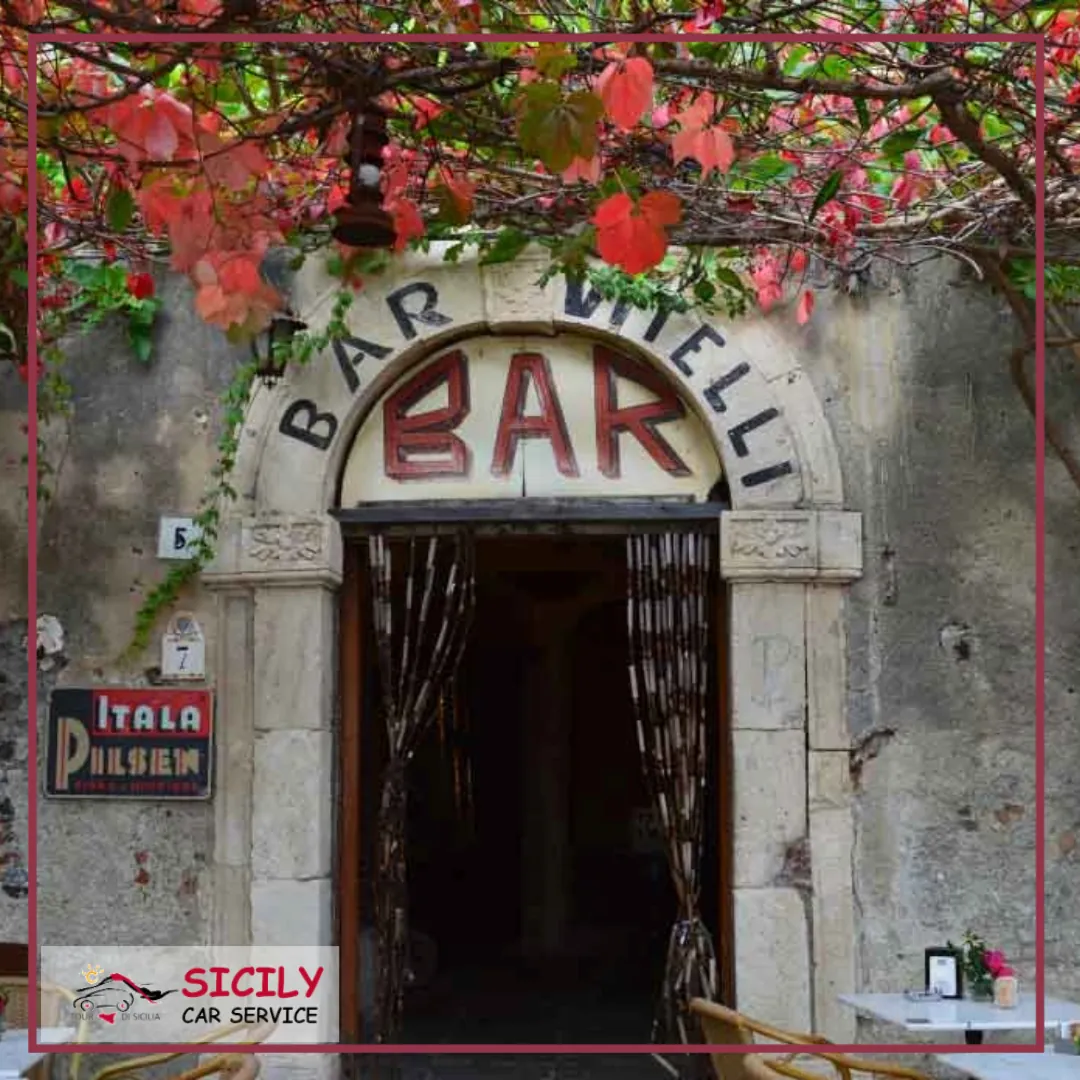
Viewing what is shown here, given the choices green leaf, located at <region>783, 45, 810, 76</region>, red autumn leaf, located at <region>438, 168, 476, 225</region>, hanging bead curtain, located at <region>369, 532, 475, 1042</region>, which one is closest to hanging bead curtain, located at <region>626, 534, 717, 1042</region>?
hanging bead curtain, located at <region>369, 532, 475, 1042</region>

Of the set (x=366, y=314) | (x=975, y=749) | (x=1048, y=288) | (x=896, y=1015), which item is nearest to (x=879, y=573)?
(x=975, y=749)

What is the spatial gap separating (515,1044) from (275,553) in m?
2.99

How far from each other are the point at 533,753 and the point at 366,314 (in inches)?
207

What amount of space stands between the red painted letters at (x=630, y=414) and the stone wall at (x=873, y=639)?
20.9 inches

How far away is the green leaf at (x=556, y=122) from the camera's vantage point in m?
2.80

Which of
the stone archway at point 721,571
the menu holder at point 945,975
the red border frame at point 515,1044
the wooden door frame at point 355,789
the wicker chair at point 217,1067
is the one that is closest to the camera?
the red border frame at point 515,1044

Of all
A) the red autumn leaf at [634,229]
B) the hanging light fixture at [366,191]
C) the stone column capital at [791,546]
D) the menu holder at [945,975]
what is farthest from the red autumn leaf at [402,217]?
the menu holder at [945,975]

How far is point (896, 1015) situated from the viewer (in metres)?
4.57

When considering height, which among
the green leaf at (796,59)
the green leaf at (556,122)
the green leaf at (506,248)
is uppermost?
the green leaf at (796,59)

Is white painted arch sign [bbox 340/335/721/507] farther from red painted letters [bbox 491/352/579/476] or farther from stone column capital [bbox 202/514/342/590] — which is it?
stone column capital [bbox 202/514/342/590]

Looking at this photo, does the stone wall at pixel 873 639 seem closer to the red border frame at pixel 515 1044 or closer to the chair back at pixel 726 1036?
the red border frame at pixel 515 1044

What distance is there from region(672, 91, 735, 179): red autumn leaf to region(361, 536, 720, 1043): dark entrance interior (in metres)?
2.69

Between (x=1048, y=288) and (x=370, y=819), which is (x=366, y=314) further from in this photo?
(x=1048, y=288)

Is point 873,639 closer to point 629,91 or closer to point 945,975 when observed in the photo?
point 945,975
